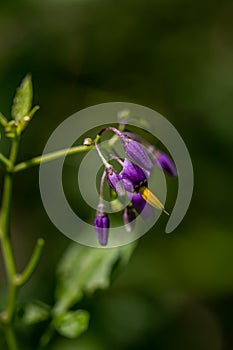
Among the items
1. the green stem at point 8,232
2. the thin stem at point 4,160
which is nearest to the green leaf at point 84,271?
the green stem at point 8,232

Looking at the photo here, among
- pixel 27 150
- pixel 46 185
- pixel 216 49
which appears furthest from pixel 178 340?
pixel 216 49

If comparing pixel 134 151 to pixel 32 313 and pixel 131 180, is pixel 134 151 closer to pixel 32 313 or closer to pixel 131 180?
pixel 131 180

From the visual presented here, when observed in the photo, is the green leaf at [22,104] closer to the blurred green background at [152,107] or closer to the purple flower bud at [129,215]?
the purple flower bud at [129,215]

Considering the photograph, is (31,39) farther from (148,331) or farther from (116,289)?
(148,331)

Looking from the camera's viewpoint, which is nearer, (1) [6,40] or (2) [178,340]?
(2) [178,340]

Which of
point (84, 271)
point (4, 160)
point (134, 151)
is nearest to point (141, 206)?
point (134, 151)

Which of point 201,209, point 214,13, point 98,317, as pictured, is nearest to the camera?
point 98,317
